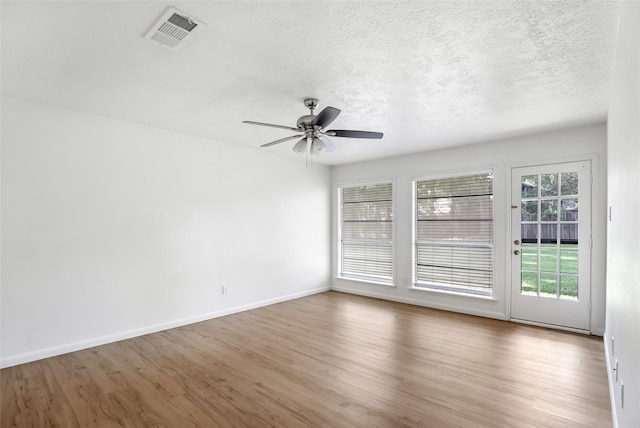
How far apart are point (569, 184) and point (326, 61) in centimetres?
372

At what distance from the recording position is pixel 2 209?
10.4 feet

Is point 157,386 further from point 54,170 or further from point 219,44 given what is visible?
point 219,44

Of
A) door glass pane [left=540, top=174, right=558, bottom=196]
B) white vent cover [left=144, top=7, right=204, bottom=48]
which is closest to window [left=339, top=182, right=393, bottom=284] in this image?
door glass pane [left=540, top=174, right=558, bottom=196]

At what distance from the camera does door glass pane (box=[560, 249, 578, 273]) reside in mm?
4215

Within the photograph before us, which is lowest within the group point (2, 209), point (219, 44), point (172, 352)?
point (172, 352)

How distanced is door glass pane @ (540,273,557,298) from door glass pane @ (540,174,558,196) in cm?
109

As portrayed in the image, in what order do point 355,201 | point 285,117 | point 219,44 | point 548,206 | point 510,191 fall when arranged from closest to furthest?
point 219,44
point 285,117
point 548,206
point 510,191
point 355,201

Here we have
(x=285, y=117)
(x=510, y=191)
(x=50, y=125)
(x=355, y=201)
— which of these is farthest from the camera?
(x=355, y=201)

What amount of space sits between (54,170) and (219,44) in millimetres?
2511

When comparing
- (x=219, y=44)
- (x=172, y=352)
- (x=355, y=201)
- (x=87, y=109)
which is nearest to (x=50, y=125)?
(x=87, y=109)

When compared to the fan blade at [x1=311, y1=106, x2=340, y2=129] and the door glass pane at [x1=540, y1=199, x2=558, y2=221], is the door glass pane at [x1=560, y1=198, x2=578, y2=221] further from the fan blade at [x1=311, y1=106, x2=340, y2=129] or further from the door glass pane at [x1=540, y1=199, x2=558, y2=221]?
the fan blade at [x1=311, y1=106, x2=340, y2=129]

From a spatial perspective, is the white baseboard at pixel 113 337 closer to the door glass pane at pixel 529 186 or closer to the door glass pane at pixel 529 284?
the door glass pane at pixel 529 284

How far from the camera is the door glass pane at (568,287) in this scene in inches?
166

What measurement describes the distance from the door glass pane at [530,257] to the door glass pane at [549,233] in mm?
152
